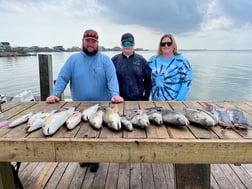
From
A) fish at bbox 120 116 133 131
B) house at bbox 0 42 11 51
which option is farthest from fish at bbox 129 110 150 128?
house at bbox 0 42 11 51

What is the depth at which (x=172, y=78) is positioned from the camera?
277cm

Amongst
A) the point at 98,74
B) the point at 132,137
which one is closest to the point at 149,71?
the point at 98,74

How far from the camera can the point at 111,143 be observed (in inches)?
52.4

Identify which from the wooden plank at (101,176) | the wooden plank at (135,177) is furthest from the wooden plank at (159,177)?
the wooden plank at (101,176)

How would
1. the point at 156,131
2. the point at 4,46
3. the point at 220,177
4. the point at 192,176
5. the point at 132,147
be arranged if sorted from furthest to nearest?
the point at 4,46 < the point at 220,177 < the point at 192,176 < the point at 156,131 < the point at 132,147

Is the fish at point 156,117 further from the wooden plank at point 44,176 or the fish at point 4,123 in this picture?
the wooden plank at point 44,176

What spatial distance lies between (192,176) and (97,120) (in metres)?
0.91

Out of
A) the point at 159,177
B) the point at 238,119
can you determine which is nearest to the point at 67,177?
the point at 159,177

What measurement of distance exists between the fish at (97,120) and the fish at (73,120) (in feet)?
0.31

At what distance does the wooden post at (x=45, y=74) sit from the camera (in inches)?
141

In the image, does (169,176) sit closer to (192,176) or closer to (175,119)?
(192,176)

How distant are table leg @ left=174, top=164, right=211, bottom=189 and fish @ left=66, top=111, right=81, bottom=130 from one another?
2.89 ft

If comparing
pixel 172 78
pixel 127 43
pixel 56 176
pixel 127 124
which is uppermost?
pixel 127 43

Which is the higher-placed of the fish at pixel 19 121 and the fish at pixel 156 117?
the fish at pixel 156 117
